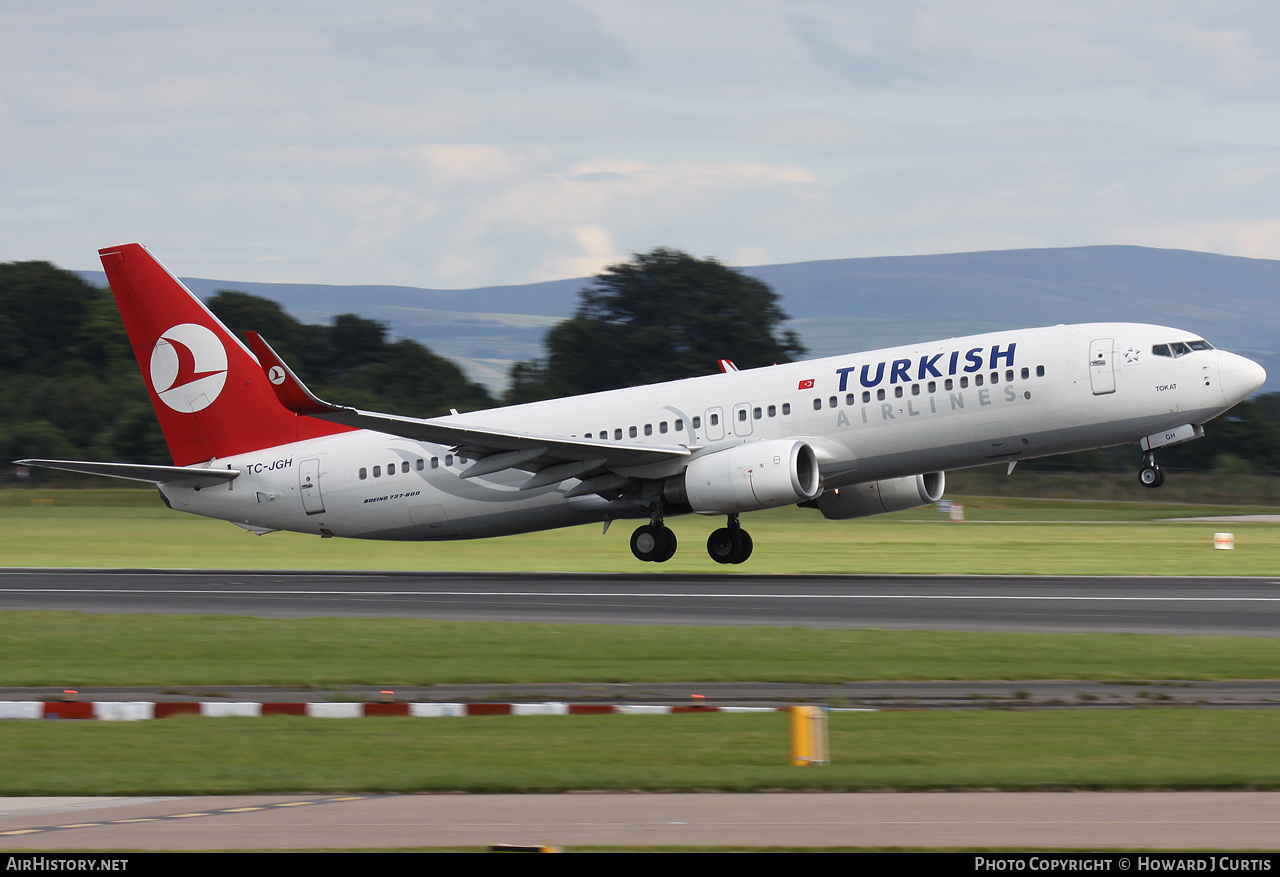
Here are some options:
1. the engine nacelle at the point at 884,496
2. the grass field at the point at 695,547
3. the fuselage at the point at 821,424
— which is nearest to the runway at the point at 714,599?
the fuselage at the point at 821,424

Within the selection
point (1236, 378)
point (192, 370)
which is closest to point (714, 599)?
point (1236, 378)

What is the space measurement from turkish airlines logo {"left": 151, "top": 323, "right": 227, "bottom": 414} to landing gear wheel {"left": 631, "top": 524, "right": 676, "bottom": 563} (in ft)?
37.0

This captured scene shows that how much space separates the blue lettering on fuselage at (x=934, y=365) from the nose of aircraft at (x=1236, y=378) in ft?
13.7

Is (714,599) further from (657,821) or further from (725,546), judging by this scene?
(657,821)

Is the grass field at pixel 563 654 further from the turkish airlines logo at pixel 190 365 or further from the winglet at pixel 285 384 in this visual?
the turkish airlines logo at pixel 190 365

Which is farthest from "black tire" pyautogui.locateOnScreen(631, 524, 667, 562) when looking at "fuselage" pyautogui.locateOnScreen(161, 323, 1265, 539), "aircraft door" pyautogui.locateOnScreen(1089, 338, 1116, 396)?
"aircraft door" pyautogui.locateOnScreen(1089, 338, 1116, 396)

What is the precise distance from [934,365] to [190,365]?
1821cm

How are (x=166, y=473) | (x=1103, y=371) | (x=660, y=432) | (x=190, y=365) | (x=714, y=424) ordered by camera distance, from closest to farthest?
(x=1103, y=371), (x=714, y=424), (x=660, y=432), (x=166, y=473), (x=190, y=365)

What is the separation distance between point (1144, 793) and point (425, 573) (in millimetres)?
25935

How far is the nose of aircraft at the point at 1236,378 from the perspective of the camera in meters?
28.6

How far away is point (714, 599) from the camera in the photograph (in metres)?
25.5

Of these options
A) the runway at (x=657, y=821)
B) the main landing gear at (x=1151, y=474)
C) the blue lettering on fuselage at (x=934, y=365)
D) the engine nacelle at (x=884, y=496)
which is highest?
the blue lettering on fuselage at (x=934, y=365)

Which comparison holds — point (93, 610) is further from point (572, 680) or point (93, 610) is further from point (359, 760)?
point (359, 760)

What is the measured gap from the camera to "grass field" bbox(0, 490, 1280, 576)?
34.1 metres
